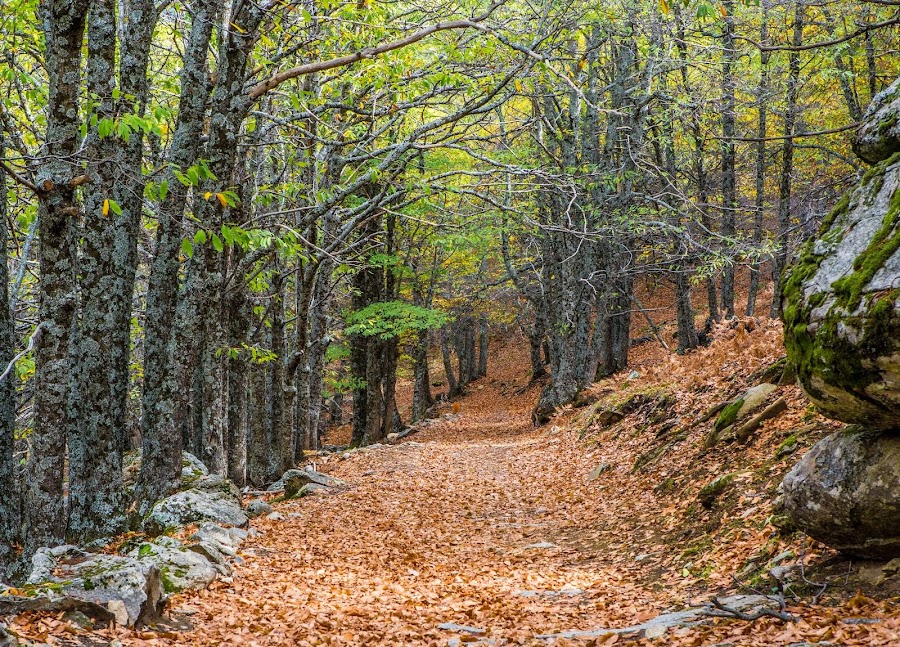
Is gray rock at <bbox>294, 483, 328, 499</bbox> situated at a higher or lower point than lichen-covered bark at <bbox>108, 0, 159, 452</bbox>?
lower

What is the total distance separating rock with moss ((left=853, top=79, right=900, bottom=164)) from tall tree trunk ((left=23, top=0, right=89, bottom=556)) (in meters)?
6.62

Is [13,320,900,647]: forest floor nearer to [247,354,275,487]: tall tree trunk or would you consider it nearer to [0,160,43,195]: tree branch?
[247,354,275,487]: tall tree trunk

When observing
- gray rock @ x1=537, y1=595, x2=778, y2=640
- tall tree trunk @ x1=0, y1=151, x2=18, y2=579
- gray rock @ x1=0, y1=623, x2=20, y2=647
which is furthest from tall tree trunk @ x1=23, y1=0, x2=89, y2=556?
gray rock @ x1=537, y1=595, x2=778, y2=640

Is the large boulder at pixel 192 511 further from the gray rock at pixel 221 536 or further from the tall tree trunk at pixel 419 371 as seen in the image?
the tall tree trunk at pixel 419 371

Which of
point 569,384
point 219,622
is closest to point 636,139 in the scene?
point 569,384

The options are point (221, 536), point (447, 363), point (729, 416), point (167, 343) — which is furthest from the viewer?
point (447, 363)

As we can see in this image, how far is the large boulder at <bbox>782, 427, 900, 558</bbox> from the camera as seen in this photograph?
4223mm

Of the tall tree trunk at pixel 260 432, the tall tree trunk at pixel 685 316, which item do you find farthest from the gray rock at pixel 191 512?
the tall tree trunk at pixel 685 316

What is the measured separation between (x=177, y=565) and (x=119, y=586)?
113 cm

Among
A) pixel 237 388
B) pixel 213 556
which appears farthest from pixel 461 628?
pixel 237 388

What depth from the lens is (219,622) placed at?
500cm

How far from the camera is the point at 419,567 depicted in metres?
7.10

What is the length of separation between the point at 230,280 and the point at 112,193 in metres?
3.91

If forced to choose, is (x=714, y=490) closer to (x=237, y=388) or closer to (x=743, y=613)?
(x=743, y=613)
